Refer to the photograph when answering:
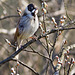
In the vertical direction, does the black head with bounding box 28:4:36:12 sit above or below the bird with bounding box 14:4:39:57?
above

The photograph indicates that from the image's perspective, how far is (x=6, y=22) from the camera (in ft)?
34.4

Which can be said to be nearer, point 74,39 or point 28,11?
point 28,11

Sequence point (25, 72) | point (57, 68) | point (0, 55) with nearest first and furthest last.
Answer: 1. point (57, 68)
2. point (25, 72)
3. point (0, 55)

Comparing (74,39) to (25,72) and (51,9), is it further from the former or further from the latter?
(25,72)

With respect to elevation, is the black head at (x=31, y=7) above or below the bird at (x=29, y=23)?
above

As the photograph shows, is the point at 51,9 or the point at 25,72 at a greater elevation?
the point at 51,9

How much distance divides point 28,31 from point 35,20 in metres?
0.34

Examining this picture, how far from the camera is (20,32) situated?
4730mm

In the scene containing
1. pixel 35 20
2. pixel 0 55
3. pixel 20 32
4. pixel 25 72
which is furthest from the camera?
pixel 0 55

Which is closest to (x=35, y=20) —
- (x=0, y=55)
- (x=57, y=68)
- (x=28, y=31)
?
(x=28, y=31)

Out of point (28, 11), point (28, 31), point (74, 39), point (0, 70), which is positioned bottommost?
point (0, 70)

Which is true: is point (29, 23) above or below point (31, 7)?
below

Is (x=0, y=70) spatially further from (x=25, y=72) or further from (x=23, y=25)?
(x=23, y=25)

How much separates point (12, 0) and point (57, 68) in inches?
261
